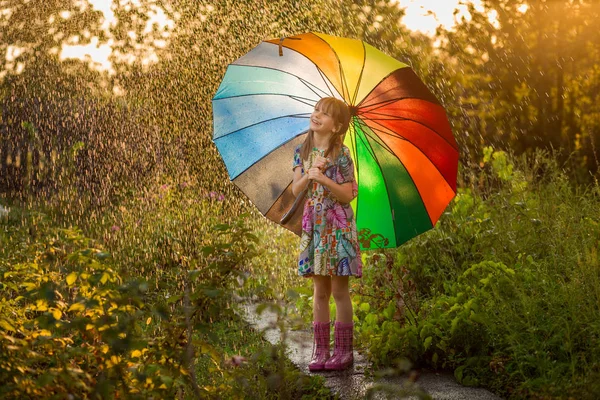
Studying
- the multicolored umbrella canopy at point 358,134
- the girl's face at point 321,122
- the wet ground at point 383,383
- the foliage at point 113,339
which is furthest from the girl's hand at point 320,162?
the foliage at point 113,339

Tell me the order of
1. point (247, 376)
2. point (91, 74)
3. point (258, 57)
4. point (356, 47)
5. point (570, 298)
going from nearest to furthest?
point (247, 376), point (570, 298), point (356, 47), point (258, 57), point (91, 74)

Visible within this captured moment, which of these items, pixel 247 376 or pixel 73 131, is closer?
pixel 247 376

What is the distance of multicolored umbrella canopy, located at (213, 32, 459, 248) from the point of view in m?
4.02

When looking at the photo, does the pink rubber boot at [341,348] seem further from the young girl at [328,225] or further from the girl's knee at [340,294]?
the girl's knee at [340,294]

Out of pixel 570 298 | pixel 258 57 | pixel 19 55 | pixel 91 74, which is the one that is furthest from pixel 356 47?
pixel 19 55

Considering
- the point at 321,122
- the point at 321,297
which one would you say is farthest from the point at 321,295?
the point at 321,122

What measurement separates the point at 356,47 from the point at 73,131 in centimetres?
713

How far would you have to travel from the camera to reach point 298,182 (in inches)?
149

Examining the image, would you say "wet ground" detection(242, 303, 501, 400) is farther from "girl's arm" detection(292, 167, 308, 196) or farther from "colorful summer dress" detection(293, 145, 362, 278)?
"girl's arm" detection(292, 167, 308, 196)

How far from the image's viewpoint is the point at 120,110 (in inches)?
398

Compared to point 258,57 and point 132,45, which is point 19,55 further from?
point 258,57

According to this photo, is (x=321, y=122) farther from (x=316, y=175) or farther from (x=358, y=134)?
(x=358, y=134)

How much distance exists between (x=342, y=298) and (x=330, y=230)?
355 millimetres

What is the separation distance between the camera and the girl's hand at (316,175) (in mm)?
3617
